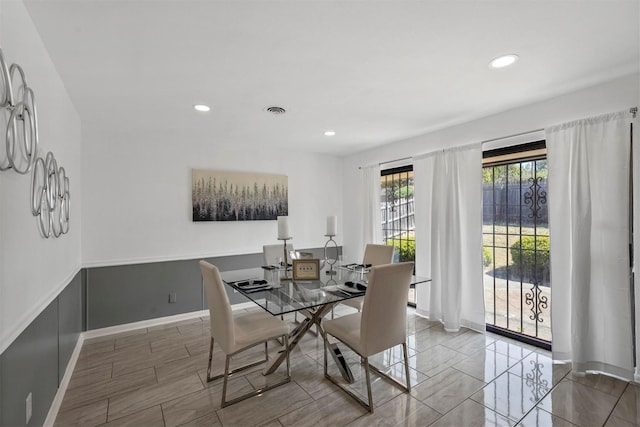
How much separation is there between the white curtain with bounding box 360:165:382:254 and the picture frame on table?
6.66 feet

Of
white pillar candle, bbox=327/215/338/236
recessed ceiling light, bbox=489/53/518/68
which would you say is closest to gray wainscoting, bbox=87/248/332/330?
white pillar candle, bbox=327/215/338/236

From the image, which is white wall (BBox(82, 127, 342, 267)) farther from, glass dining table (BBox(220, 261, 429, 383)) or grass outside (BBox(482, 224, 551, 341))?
grass outside (BBox(482, 224, 551, 341))

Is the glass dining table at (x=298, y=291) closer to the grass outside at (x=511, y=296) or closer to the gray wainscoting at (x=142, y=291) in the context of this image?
the gray wainscoting at (x=142, y=291)

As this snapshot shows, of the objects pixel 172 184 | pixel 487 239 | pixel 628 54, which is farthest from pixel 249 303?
pixel 628 54

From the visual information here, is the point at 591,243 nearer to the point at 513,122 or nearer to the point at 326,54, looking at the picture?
the point at 513,122

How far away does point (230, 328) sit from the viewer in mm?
2072

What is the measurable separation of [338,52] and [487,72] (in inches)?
46.0

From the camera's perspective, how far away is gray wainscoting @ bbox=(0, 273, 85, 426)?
131cm

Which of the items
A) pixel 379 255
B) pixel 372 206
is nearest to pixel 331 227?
pixel 379 255

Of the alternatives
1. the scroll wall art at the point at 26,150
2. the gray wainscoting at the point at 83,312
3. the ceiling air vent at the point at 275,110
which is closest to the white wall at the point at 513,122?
the gray wainscoting at the point at 83,312

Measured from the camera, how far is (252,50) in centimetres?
188

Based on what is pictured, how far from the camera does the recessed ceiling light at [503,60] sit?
1.97 metres

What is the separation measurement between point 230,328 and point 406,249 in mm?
2951

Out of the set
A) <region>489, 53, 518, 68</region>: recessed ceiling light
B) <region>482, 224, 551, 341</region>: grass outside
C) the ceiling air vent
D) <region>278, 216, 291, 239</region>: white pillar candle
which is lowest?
<region>482, 224, 551, 341</region>: grass outside
